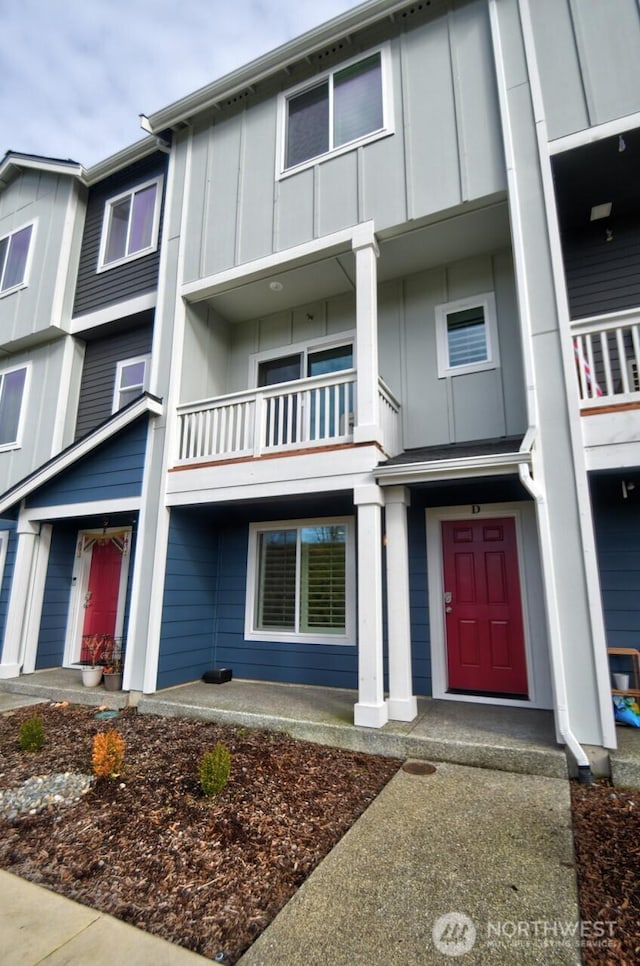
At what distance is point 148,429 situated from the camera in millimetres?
6840

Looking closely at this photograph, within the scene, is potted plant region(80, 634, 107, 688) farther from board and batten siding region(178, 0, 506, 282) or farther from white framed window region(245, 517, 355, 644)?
board and batten siding region(178, 0, 506, 282)

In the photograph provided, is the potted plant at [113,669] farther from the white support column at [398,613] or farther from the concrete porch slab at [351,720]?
the white support column at [398,613]

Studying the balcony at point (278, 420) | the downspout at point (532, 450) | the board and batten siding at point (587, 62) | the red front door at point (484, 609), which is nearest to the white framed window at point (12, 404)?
the balcony at point (278, 420)

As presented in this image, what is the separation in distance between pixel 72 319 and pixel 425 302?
6.29m

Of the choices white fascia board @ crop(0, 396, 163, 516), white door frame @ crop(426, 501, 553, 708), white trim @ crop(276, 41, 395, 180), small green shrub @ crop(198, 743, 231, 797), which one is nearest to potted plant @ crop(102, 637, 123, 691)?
white fascia board @ crop(0, 396, 163, 516)

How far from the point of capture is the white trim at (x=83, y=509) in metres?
6.72

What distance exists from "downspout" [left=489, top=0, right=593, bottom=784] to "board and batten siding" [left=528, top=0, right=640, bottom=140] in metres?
0.44

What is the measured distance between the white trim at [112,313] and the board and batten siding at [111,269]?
0.13 m

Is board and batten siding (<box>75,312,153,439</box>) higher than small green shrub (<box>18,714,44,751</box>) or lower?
higher

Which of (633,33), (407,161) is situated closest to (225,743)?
(407,161)

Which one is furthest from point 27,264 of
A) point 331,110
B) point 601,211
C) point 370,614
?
point 601,211

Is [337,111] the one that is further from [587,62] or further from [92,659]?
[92,659]

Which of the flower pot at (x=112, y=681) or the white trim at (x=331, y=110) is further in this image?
the flower pot at (x=112, y=681)

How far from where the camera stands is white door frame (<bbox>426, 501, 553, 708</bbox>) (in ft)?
17.5
